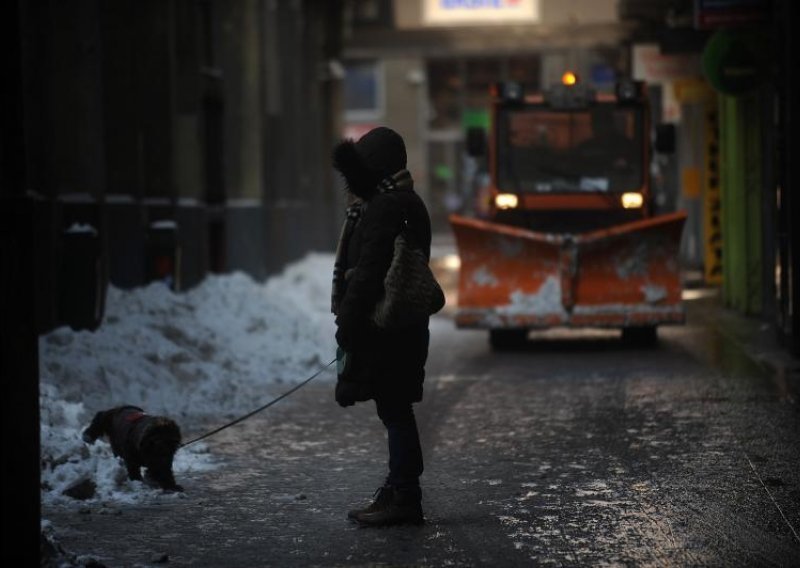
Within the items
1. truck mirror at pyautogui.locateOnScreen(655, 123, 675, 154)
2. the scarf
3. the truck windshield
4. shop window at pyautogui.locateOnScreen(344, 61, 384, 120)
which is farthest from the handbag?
shop window at pyautogui.locateOnScreen(344, 61, 384, 120)

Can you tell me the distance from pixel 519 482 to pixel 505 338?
784 centimetres

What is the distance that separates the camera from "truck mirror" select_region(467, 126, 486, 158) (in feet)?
51.6

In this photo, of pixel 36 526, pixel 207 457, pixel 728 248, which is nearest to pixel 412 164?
pixel 728 248

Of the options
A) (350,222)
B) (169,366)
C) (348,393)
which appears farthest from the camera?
(169,366)

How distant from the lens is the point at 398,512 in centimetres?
708

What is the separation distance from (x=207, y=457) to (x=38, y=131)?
474 cm

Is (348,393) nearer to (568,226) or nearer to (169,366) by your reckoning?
(169,366)

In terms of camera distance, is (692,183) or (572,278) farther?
(692,183)

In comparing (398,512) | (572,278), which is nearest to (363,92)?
(572,278)

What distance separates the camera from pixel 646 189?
53.7ft

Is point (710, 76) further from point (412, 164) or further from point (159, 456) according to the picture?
point (412, 164)

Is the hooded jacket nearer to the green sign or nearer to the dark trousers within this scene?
the dark trousers

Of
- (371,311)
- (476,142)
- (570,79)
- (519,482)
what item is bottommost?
(519,482)

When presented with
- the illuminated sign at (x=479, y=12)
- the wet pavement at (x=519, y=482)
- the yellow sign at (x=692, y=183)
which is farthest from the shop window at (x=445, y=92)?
the wet pavement at (x=519, y=482)
